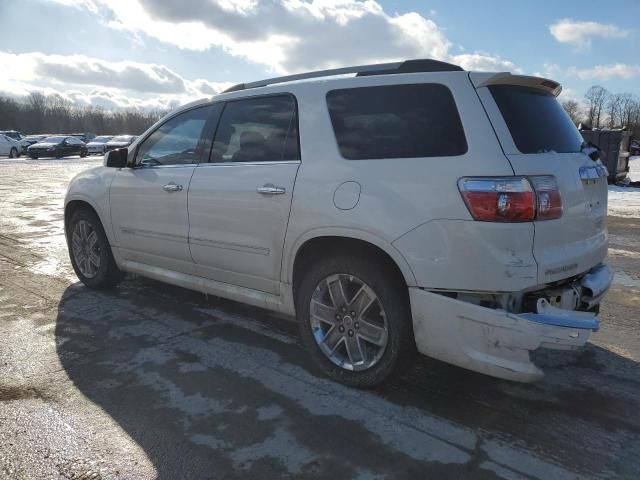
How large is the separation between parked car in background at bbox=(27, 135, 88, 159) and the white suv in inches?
1456

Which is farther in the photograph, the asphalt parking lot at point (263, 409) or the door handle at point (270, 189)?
the door handle at point (270, 189)

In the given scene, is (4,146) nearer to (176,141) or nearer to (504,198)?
(176,141)

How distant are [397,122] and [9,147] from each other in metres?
42.0

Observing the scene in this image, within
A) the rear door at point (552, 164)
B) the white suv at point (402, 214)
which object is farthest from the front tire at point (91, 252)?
the rear door at point (552, 164)

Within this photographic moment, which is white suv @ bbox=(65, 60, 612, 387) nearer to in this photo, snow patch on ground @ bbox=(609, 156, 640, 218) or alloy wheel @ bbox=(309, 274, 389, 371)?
alloy wheel @ bbox=(309, 274, 389, 371)

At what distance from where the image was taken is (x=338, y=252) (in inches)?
130

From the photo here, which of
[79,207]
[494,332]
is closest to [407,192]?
[494,332]

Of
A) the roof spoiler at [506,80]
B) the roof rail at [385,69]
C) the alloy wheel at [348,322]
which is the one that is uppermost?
the roof rail at [385,69]

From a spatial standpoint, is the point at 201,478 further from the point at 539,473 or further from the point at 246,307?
the point at 246,307

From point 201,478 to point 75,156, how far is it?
44.3m

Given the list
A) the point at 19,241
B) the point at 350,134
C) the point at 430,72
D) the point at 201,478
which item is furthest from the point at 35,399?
the point at 19,241

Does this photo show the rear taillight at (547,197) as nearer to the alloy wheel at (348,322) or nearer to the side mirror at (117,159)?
the alloy wheel at (348,322)

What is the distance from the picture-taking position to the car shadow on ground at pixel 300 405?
2600mm

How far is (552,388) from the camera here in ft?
11.0
